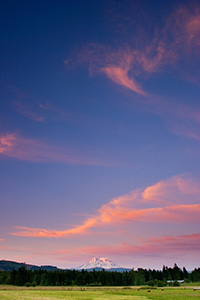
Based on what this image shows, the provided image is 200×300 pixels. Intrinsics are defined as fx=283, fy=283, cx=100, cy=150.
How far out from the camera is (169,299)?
75.8 m

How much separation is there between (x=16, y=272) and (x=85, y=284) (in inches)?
1862

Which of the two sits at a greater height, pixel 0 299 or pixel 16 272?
pixel 16 272

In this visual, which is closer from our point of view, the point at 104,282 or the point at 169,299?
the point at 169,299

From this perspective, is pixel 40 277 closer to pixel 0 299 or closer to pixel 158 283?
pixel 158 283

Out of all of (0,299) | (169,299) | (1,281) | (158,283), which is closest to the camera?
(0,299)

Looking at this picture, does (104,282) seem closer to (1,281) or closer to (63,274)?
(63,274)

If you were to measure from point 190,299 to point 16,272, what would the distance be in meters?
146

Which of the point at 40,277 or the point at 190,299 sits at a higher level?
the point at 40,277

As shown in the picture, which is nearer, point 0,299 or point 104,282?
point 0,299

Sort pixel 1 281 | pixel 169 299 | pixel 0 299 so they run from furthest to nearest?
1. pixel 1 281
2. pixel 169 299
3. pixel 0 299

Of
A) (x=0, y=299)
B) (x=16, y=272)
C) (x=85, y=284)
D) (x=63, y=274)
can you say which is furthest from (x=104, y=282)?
(x=0, y=299)

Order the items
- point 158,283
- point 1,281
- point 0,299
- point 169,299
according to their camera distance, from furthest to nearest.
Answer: point 1,281, point 158,283, point 169,299, point 0,299

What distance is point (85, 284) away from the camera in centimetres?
19262

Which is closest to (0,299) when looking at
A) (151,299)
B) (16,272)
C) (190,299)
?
(151,299)
